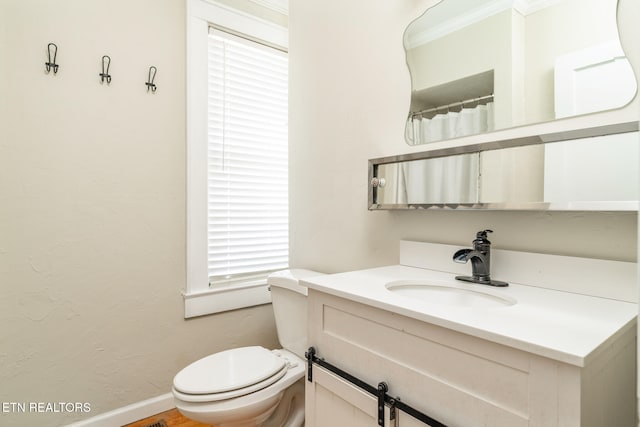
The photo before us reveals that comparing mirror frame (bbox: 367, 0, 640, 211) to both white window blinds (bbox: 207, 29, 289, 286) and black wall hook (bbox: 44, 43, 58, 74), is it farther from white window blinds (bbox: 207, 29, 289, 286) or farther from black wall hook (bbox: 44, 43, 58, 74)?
black wall hook (bbox: 44, 43, 58, 74)

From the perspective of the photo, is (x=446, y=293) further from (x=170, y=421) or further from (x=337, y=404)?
(x=170, y=421)

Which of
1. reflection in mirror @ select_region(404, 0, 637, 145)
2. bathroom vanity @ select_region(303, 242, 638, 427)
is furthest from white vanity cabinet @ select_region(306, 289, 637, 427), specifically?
reflection in mirror @ select_region(404, 0, 637, 145)

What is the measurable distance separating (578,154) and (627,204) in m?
0.17

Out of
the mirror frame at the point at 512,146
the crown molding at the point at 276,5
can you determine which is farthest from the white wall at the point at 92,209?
the mirror frame at the point at 512,146

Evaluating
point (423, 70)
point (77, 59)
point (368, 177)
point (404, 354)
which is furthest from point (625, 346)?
point (77, 59)

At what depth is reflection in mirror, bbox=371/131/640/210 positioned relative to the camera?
779 mm

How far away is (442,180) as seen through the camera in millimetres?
1131

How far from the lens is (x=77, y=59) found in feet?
5.13

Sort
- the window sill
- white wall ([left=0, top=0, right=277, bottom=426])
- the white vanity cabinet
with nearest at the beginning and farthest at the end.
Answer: the white vanity cabinet → white wall ([left=0, top=0, right=277, bottom=426]) → the window sill

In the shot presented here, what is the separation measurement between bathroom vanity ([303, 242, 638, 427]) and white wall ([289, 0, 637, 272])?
102 millimetres

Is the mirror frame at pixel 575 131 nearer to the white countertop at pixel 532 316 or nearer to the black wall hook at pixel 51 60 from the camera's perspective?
the white countertop at pixel 532 316

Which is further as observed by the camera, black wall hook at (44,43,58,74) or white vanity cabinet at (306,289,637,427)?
black wall hook at (44,43,58,74)

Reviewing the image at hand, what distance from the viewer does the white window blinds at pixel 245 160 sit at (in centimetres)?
196

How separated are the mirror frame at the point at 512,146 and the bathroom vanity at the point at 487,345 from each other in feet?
0.47
